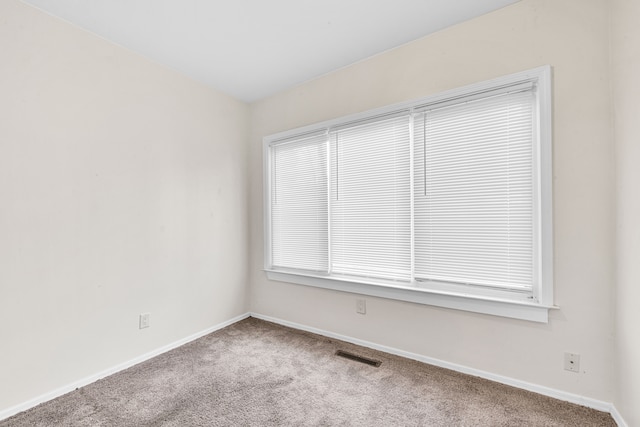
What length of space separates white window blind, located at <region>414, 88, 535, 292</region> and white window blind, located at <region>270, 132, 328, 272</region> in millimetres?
937

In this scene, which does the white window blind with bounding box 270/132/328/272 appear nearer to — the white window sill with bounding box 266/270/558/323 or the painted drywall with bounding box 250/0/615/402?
the white window sill with bounding box 266/270/558/323

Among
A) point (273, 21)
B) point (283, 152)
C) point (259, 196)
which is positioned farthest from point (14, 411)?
point (273, 21)

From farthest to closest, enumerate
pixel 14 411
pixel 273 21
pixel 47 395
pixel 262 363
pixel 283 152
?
pixel 283 152 < pixel 262 363 < pixel 273 21 < pixel 47 395 < pixel 14 411

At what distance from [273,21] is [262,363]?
2610 millimetres

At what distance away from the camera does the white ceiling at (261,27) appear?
1830 mm

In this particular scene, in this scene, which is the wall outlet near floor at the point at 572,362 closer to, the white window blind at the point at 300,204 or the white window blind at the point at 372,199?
the white window blind at the point at 372,199

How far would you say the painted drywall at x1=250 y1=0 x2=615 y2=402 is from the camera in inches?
63.7

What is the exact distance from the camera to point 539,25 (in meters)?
1.77

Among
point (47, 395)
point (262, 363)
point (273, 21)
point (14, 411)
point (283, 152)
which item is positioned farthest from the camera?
point (283, 152)

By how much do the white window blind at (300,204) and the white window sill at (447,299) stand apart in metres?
0.24

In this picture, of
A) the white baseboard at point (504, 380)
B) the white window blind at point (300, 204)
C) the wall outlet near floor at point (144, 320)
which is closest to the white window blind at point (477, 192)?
the white baseboard at point (504, 380)

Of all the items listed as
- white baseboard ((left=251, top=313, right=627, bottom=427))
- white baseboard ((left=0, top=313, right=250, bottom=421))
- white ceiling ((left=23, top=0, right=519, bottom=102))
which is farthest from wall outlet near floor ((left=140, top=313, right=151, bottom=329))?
white ceiling ((left=23, top=0, right=519, bottom=102))

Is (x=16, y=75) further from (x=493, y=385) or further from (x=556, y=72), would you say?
(x=493, y=385)

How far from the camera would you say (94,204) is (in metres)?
2.04
